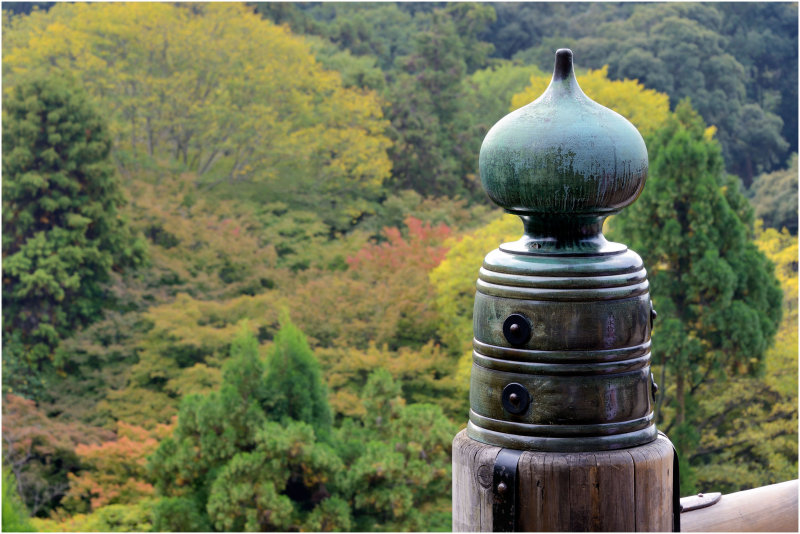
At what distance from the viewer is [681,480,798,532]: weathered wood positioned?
129 cm

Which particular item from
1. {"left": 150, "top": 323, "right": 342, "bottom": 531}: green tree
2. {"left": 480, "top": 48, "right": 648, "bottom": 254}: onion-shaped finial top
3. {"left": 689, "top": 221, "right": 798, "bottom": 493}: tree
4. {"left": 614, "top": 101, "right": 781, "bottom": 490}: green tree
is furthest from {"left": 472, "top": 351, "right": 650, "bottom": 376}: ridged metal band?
{"left": 689, "top": 221, "right": 798, "bottom": 493}: tree

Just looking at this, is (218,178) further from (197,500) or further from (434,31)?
(197,500)

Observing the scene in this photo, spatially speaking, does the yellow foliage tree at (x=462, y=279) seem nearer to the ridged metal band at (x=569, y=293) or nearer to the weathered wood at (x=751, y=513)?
the weathered wood at (x=751, y=513)

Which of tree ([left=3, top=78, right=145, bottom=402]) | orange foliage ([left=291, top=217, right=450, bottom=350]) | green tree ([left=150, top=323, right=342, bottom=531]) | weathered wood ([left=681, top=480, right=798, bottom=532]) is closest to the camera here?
weathered wood ([left=681, top=480, right=798, bottom=532])

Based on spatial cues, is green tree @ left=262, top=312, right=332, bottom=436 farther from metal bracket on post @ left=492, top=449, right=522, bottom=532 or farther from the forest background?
metal bracket on post @ left=492, top=449, right=522, bottom=532

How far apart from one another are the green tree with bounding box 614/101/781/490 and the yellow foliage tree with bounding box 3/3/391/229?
268 inches

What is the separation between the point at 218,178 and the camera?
14.8 m

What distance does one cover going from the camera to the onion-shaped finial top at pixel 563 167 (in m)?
0.96

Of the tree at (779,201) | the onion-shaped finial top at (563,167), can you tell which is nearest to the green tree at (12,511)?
the onion-shaped finial top at (563,167)

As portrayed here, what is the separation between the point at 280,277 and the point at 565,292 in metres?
11.4

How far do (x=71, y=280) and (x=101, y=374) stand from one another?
52.0 inches

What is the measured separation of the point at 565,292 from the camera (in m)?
0.98

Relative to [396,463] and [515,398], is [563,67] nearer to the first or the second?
[515,398]

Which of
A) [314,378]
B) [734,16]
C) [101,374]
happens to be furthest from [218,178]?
[734,16]
